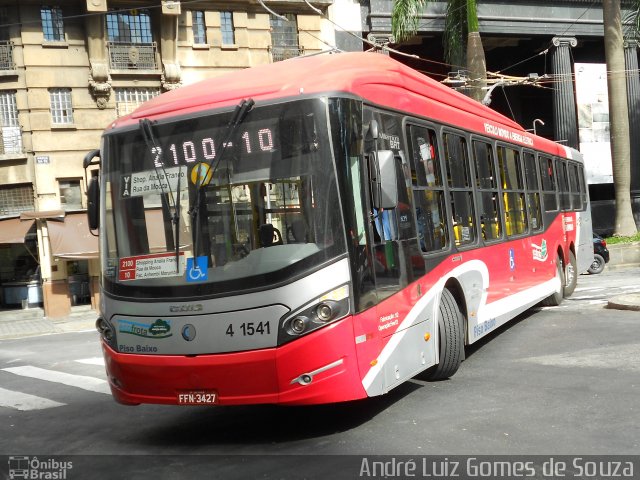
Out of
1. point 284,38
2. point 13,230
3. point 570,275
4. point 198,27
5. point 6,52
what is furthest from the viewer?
point 284,38

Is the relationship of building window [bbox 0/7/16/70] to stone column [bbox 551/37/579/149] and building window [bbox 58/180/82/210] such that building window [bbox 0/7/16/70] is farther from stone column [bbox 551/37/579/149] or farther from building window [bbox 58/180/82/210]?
stone column [bbox 551/37/579/149]

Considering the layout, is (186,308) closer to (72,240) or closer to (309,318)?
(309,318)

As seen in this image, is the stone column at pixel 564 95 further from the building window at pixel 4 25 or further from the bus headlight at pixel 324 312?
the bus headlight at pixel 324 312

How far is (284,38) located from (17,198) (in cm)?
1068

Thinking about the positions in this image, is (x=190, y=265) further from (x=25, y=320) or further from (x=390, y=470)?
(x=25, y=320)

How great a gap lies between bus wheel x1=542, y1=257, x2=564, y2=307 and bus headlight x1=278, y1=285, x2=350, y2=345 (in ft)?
30.5

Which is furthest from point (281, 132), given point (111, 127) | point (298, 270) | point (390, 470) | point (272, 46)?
point (272, 46)

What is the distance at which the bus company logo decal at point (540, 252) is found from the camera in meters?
13.1

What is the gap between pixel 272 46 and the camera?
30.3 metres

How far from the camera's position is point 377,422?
7375mm

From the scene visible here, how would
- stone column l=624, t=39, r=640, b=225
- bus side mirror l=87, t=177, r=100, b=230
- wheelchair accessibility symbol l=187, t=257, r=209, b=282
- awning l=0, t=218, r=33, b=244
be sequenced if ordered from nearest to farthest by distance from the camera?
wheelchair accessibility symbol l=187, t=257, r=209, b=282 < bus side mirror l=87, t=177, r=100, b=230 < awning l=0, t=218, r=33, b=244 < stone column l=624, t=39, r=640, b=225

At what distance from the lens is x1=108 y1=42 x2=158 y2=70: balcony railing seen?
27812 mm

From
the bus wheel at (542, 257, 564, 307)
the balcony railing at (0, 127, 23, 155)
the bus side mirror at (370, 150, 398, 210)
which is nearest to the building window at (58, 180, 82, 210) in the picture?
the balcony railing at (0, 127, 23, 155)

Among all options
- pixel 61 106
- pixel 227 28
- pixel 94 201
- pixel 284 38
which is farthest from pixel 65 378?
pixel 284 38
